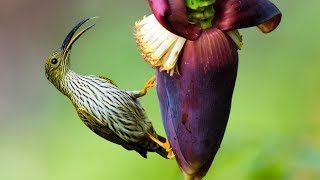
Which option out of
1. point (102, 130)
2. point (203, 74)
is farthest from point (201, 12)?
point (102, 130)

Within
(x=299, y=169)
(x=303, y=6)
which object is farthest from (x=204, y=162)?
(x=303, y=6)

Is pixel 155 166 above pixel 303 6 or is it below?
above

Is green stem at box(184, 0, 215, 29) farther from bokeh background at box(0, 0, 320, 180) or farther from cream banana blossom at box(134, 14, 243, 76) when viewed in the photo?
bokeh background at box(0, 0, 320, 180)

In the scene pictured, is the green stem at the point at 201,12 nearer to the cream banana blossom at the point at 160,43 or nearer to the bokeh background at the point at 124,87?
the cream banana blossom at the point at 160,43

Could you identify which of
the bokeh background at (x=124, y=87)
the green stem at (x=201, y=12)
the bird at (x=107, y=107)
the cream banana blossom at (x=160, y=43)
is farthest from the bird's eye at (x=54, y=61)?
the green stem at (x=201, y=12)

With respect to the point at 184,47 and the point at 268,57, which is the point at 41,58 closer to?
the point at 268,57

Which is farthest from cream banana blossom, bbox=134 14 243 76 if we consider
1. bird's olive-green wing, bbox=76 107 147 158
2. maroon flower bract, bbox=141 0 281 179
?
bird's olive-green wing, bbox=76 107 147 158

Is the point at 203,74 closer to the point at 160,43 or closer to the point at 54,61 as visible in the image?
the point at 160,43
